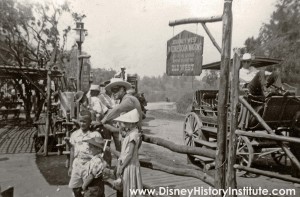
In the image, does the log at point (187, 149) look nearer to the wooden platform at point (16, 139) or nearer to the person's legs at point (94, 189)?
the person's legs at point (94, 189)

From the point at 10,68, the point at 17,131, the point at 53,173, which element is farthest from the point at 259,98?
the point at 17,131

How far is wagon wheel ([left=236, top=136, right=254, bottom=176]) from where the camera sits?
23.7 feet

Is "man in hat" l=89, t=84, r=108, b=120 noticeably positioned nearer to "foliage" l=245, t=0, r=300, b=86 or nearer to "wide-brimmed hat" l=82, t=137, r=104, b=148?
"wide-brimmed hat" l=82, t=137, r=104, b=148

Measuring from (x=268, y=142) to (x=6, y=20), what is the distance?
723 inches

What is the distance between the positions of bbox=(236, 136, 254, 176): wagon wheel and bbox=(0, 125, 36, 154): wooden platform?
21.6ft

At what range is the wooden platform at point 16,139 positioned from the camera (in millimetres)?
11066

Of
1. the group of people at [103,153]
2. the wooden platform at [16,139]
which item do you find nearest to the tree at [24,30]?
the wooden platform at [16,139]

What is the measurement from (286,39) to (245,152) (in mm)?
15498

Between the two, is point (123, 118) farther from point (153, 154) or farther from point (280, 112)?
point (153, 154)

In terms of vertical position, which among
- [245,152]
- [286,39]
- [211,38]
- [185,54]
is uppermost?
[286,39]

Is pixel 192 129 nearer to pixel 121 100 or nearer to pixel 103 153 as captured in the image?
pixel 121 100

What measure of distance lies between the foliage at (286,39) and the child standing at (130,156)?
17039 mm

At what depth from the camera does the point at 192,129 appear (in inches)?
372

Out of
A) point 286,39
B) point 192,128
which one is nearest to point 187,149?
point 192,128
